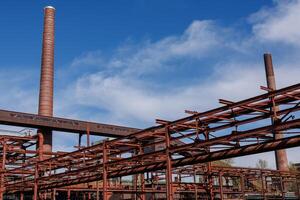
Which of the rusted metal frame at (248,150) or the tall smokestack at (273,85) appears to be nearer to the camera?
the rusted metal frame at (248,150)

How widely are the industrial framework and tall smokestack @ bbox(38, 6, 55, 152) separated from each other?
0.32 feet

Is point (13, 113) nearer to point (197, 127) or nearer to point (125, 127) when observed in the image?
point (125, 127)

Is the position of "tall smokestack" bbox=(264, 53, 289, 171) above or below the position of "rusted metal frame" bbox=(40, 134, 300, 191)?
above

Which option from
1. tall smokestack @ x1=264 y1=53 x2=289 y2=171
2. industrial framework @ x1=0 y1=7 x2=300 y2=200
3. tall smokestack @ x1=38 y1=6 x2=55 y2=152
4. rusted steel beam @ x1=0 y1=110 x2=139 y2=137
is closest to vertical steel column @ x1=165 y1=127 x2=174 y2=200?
industrial framework @ x1=0 y1=7 x2=300 y2=200

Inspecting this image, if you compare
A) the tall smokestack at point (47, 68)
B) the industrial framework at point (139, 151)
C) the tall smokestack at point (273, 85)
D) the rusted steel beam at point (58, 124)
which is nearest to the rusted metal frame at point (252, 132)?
the industrial framework at point (139, 151)

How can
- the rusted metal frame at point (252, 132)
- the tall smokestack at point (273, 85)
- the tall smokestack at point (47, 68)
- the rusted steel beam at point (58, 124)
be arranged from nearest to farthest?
the rusted metal frame at point (252, 132) < the rusted steel beam at point (58, 124) < the tall smokestack at point (47, 68) < the tall smokestack at point (273, 85)

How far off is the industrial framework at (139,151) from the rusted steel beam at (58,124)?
3.1 inches

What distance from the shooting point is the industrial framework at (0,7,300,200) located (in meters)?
15.0

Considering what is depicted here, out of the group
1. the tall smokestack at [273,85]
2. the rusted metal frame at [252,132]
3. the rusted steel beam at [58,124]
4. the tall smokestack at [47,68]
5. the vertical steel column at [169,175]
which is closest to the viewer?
the rusted metal frame at [252,132]

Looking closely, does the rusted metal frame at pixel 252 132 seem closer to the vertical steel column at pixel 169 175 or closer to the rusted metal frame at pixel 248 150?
the rusted metal frame at pixel 248 150

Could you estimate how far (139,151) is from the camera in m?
21.4

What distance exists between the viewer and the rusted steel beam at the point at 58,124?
30.3 meters

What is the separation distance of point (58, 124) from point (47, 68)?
29.6 ft

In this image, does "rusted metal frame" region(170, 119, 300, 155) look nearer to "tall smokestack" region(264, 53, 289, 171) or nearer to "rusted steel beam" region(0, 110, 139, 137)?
"rusted steel beam" region(0, 110, 139, 137)
